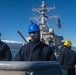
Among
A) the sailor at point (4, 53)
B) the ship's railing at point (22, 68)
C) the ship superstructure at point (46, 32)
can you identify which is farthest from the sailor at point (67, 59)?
the ship superstructure at point (46, 32)

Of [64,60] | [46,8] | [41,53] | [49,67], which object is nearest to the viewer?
[49,67]

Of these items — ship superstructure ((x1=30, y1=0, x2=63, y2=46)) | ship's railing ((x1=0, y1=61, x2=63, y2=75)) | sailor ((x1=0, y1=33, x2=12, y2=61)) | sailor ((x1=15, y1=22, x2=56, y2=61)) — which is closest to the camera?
ship's railing ((x1=0, y1=61, x2=63, y2=75))

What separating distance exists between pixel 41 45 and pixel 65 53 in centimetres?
282

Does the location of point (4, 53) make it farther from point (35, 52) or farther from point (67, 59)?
point (67, 59)

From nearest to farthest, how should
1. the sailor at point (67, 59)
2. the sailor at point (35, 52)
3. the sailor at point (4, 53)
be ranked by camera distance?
the sailor at point (35, 52) < the sailor at point (4, 53) < the sailor at point (67, 59)

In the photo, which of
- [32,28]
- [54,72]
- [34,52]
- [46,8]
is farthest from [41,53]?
[46,8]

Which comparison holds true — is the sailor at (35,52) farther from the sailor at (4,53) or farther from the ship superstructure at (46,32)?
the ship superstructure at (46,32)

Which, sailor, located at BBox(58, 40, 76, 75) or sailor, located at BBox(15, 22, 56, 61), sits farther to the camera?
sailor, located at BBox(58, 40, 76, 75)

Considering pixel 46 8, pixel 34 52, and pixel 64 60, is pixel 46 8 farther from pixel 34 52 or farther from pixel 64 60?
pixel 34 52

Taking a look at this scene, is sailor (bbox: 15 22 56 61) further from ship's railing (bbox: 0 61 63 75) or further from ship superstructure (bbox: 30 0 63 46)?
ship superstructure (bbox: 30 0 63 46)

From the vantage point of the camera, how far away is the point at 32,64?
1.78 meters

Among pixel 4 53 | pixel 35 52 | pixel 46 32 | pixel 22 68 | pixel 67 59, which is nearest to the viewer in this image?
pixel 22 68

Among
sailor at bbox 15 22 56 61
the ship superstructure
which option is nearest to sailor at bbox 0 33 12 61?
sailor at bbox 15 22 56 61

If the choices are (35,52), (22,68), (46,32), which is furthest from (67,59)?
(46,32)
